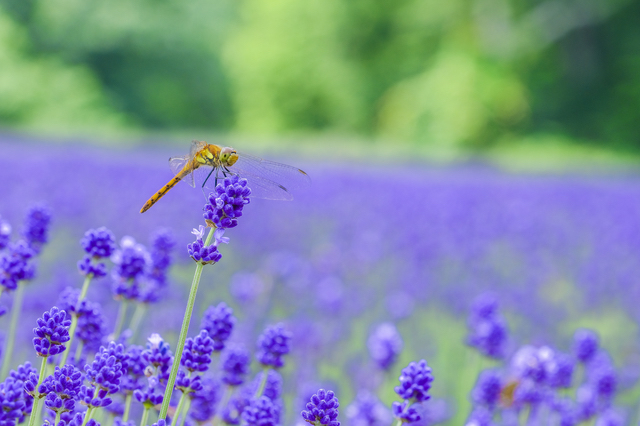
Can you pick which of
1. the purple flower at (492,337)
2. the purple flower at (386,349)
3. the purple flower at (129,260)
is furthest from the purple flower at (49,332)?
the purple flower at (492,337)

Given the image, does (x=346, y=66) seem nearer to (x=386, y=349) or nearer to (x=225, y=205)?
(x=386, y=349)

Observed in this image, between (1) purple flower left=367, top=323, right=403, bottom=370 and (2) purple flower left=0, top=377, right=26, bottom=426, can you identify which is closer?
(2) purple flower left=0, top=377, right=26, bottom=426

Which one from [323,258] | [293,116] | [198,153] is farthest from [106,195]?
[293,116]

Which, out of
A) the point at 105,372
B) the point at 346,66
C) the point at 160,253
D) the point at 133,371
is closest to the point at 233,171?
the point at 160,253

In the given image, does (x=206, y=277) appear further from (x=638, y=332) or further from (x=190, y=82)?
(x=190, y=82)

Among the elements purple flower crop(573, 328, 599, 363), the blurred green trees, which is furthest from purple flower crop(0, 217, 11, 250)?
the blurred green trees

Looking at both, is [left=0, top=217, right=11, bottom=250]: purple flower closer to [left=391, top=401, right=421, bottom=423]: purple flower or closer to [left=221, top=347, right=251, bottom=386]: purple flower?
[left=221, top=347, right=251, bottom=386]: purple flower
